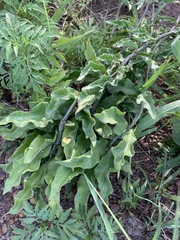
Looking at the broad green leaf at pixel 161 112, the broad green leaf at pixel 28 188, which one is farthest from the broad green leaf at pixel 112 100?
the broad green leaf at pixel 28 188

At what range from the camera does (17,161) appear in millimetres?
1471

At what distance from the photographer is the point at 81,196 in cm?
152

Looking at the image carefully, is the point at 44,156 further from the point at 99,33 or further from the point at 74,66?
the point at 99,33

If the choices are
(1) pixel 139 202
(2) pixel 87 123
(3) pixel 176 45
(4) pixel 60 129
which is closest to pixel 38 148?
(4) pixel 60 129

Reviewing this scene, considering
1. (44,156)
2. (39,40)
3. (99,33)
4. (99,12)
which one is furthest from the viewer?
(99,12)

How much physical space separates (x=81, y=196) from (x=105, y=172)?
0.14 meters

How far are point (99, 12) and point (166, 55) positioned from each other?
0.66 metres

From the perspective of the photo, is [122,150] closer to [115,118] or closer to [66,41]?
[115,118]

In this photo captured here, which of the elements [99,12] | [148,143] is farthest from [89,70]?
[99,12]

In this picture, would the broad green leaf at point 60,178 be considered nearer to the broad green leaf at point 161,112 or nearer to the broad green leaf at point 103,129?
the broad green leaf at point 103,129

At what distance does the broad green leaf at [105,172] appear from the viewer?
1497 millimetres

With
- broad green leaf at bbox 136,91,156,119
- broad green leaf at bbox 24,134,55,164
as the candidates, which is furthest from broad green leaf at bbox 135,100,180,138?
broad green leaf at bbox 24,134,55,164

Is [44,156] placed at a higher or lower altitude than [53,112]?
lower

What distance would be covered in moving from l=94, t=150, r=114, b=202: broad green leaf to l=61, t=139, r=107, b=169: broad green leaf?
30 millimetres
